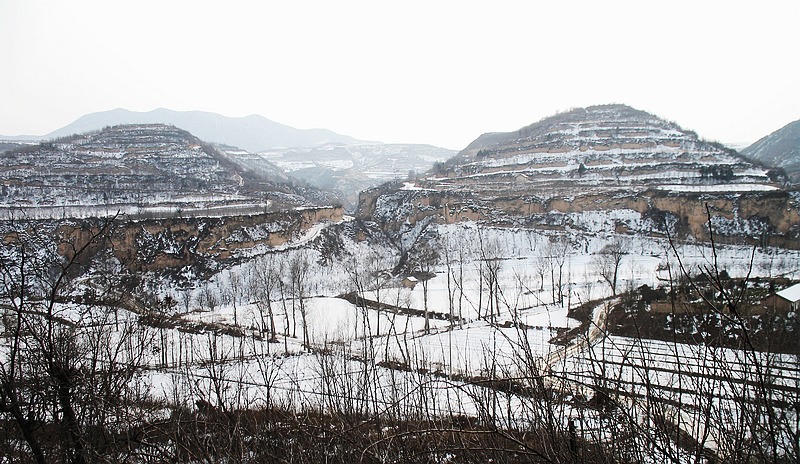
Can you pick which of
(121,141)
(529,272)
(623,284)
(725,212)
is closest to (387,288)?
(529,272)

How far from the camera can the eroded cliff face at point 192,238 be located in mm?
33875

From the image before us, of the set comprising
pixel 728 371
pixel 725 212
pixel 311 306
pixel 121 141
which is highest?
pixel 121 141

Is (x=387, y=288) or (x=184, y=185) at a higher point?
(x=184, y=185)

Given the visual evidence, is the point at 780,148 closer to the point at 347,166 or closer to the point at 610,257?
the point at 610,257

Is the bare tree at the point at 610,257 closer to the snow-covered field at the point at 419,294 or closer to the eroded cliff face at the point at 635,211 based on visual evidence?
the snow-covered field at the point at 419,294

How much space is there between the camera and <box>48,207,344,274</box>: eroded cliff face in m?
33.9

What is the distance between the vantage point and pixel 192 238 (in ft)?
120

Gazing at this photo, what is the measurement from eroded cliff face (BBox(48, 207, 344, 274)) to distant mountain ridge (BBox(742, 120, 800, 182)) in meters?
87.7

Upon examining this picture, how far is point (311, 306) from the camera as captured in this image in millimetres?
28578

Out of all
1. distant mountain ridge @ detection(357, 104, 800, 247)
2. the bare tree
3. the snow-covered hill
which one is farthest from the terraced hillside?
the snow-covered hill

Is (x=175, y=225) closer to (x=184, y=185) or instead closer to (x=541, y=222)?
(x=184, y=185)

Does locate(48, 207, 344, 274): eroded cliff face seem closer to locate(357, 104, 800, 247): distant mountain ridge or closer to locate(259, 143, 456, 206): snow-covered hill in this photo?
locate(357, 104, 800, 247): distant mountain ridge

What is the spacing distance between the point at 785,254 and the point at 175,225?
165 ft

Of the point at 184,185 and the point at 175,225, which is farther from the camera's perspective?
the point at 184,185
